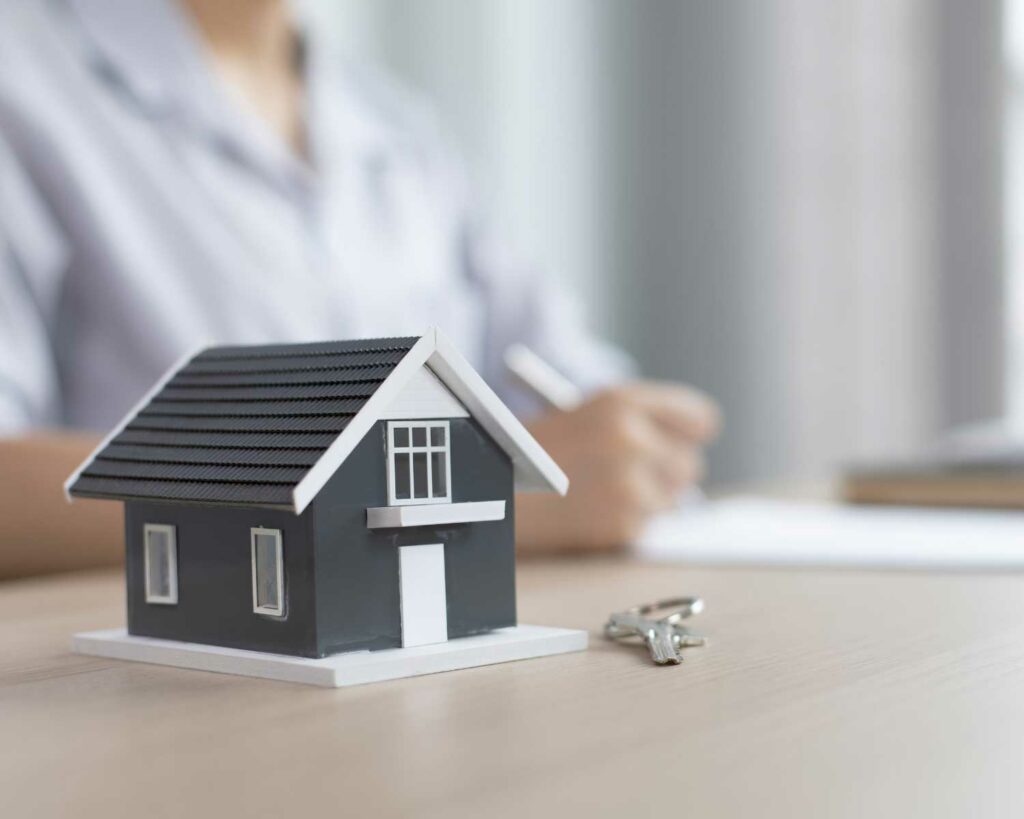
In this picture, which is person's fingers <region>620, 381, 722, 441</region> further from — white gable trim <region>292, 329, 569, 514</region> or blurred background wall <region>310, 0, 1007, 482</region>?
blurred background wall <region>310, 0, 1007, 482</region>

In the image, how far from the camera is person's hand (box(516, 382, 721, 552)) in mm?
1076

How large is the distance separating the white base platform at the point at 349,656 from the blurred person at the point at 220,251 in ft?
1.15

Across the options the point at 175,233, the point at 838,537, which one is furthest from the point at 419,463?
the point at 175,233

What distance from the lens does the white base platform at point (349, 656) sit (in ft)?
1.81

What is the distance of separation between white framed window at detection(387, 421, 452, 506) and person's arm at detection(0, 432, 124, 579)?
1.52 feet

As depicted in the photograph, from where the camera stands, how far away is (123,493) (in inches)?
25.4

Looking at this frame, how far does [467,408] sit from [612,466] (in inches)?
18.8

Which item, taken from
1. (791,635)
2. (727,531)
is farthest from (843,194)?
(791,635)

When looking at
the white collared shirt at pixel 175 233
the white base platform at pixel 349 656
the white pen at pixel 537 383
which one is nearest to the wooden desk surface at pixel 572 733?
the white base platform at pixel 349 656

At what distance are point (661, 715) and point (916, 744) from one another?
0.30 feet

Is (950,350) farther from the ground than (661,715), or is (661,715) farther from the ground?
(950,350)

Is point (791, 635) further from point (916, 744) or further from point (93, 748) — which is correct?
point (93, 748)

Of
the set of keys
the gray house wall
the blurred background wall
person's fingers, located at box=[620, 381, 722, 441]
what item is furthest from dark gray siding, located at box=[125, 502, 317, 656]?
the blurred background wall

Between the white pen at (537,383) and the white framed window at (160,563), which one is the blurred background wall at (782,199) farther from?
the white framed window at (160,563)
